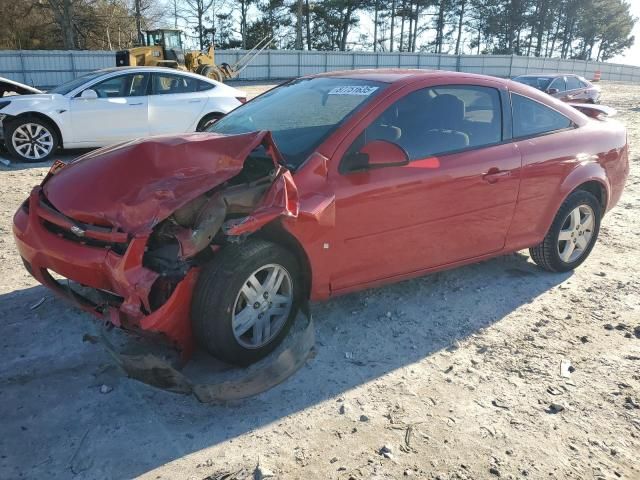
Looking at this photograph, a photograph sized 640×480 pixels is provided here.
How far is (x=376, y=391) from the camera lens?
10.1 feet

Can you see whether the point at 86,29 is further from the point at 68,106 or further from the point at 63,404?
the point at 63,404

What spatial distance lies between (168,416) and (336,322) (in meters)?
1.38

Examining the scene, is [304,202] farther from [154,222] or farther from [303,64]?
[303,64]

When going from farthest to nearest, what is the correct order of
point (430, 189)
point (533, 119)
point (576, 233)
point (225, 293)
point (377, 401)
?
1. point (576, 233)
2. point (533, 119)
3. point (430, 189)
4. point (377, 401)
5. point (225, 293)

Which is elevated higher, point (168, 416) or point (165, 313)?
point (165, 313)

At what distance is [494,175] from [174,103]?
7081 millimetres

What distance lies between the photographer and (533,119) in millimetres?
4344

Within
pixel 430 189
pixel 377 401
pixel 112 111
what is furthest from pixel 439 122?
pixel 112 111

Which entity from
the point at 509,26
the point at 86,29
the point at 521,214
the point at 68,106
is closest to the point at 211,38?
the point at 86,29

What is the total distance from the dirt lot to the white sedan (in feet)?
16.9

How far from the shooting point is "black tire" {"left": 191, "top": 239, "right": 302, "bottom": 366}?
2.87 metres

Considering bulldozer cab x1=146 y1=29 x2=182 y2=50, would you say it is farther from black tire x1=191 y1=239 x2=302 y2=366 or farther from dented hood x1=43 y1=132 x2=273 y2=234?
black tire x1=191 y1=239 x2=302 y2=366

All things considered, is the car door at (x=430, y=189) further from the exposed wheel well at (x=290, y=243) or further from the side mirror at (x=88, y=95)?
the side mirror at (x=88, y=95)

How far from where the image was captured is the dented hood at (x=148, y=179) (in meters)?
2.79
